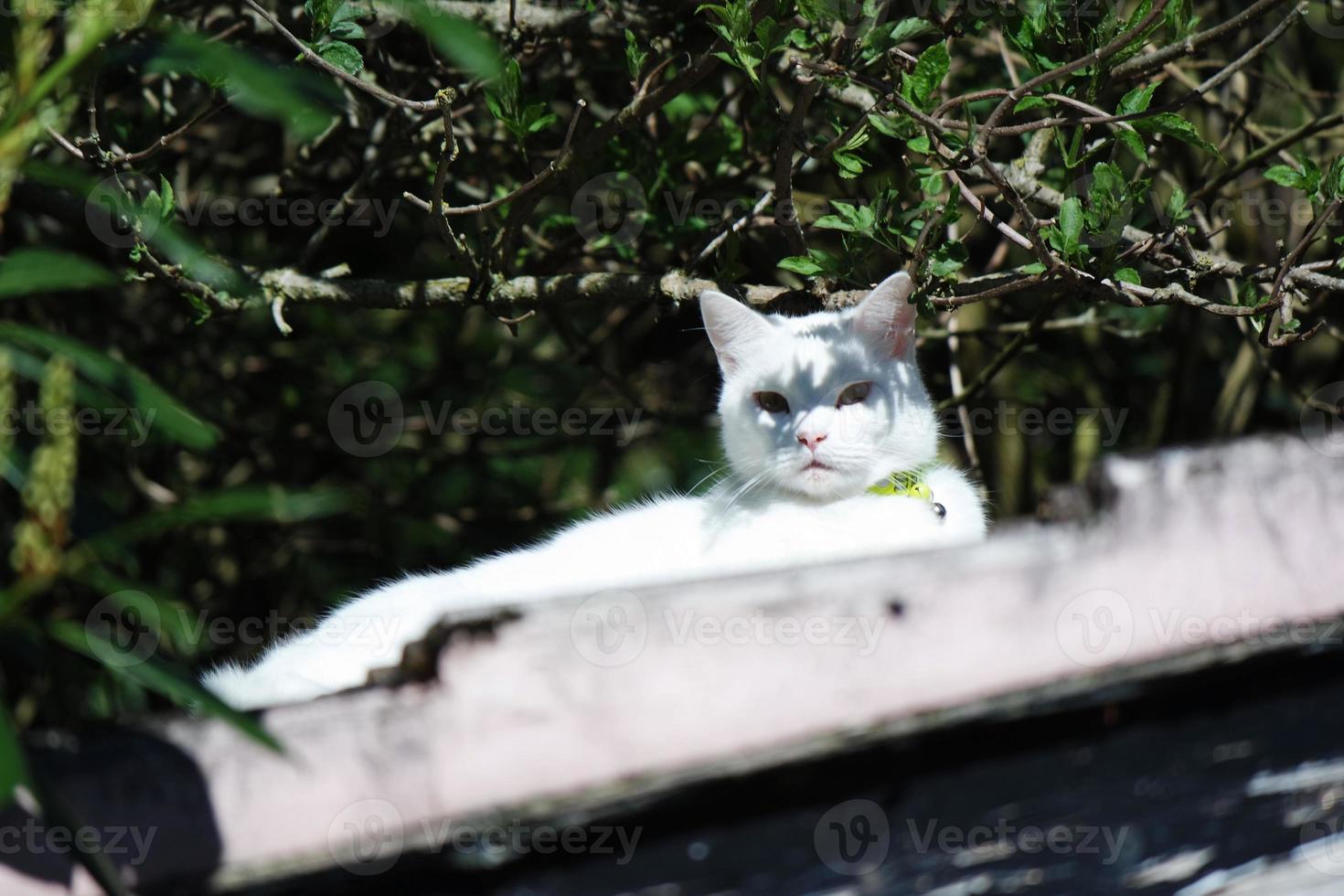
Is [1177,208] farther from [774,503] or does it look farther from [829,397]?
[774,503]

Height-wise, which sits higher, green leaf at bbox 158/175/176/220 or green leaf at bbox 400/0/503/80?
green leaf at bbox 158/175/176/220

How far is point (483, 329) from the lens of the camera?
4539 mm

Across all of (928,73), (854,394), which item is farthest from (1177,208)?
(854,394)

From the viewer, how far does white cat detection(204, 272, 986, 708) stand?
2.38 m

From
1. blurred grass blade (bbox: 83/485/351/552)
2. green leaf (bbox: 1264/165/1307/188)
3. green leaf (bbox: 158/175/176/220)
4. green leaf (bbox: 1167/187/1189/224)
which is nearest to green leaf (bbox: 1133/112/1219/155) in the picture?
green leaf (bbox: 1167/187/1189/224)

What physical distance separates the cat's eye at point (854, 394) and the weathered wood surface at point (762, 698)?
126cm

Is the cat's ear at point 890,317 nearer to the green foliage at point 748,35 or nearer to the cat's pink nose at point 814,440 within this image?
the cat's pink nose at point 814,440

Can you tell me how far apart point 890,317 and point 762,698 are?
1.44 m

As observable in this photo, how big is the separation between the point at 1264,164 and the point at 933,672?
95.1 inches

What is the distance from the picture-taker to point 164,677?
1096 mm

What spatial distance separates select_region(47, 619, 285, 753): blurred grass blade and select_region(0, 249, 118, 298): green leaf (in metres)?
0.33

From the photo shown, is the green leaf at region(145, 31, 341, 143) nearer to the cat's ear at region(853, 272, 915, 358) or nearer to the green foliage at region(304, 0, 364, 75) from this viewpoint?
the green foliage at region(304, 0, 364, 75)

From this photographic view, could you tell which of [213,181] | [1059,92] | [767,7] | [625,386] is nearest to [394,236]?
[213,181]

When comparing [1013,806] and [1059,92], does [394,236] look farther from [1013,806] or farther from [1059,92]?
[1013,806]
